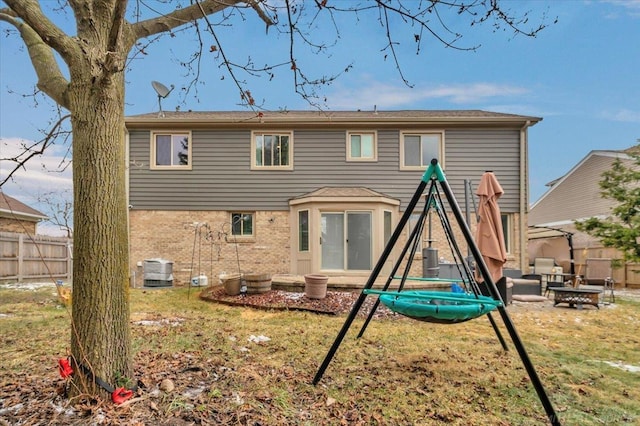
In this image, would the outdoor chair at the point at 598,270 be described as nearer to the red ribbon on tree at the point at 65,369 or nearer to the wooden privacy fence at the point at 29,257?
the red ribbon on tree at the point at 65,369

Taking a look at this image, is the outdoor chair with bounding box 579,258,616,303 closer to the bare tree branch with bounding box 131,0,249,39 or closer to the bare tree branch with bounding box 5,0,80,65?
the bare tree branch with bounding box 131,0,249,39

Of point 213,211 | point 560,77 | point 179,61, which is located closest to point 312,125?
point 213,211

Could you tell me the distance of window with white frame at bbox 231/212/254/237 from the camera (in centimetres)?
1264

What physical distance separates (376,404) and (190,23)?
13.1 feet

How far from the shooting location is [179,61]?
4238mm

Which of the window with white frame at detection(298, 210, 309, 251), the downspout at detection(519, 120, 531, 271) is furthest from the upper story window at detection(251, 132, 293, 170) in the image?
the downspout at detection(519, 120, 531, 271)

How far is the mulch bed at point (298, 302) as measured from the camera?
304 inches

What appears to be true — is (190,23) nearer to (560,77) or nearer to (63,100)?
(63,100)

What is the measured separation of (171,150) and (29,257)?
6.21 m

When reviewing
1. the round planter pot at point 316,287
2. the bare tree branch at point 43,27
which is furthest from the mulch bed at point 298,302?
the bare tree branch at point 43,27

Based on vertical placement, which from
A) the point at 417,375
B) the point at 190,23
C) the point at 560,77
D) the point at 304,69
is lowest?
the point at 417,375

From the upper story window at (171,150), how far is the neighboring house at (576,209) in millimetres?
14330

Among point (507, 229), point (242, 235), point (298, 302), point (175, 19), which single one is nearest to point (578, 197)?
point (507, 229)

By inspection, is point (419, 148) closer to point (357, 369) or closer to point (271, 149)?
point (271, 149)
